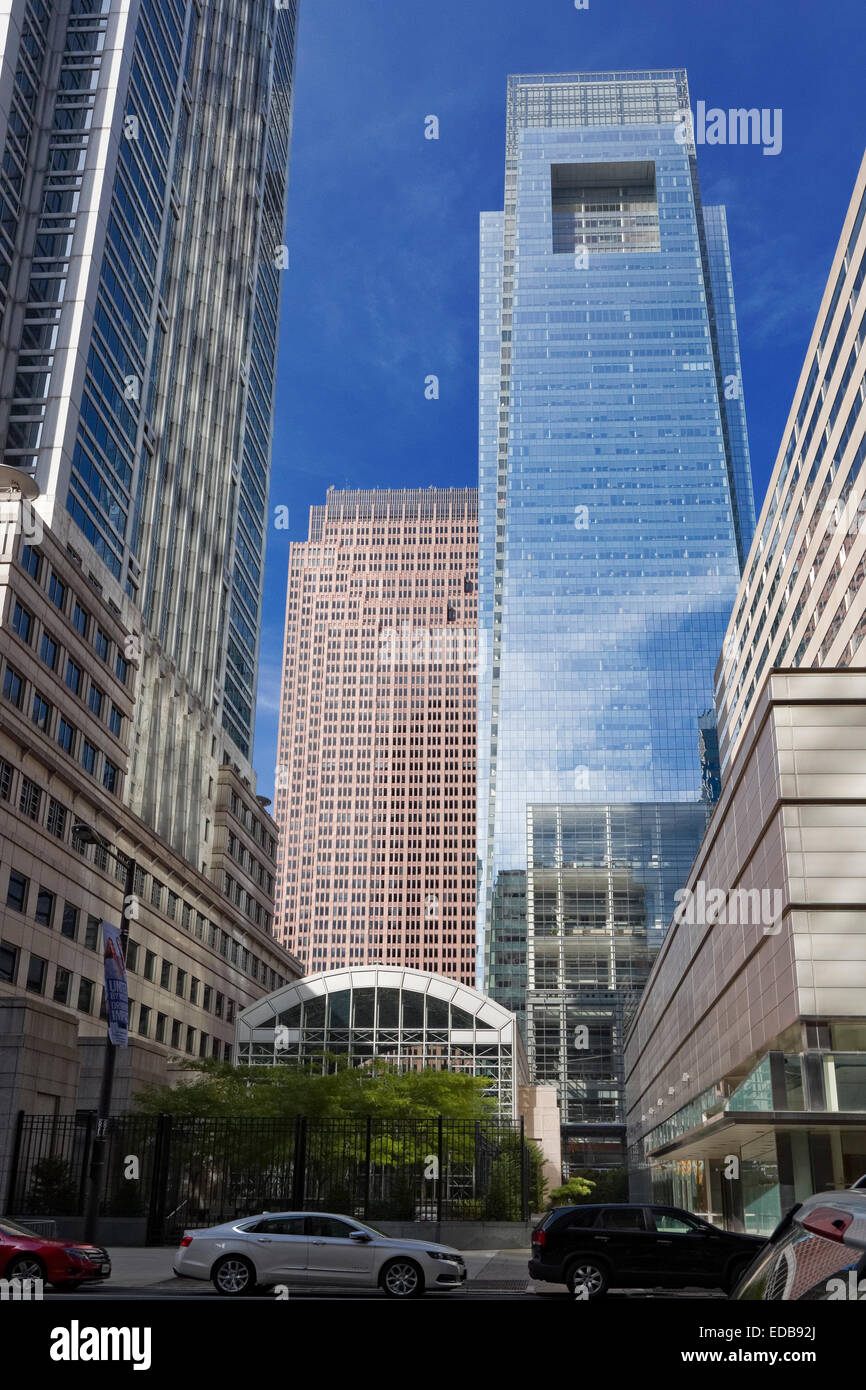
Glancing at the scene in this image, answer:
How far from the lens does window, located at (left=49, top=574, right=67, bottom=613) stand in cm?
5656

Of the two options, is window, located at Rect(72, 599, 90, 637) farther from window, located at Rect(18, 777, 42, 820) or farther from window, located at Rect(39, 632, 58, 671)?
window, located at Rect(18, 777, 42, 820)

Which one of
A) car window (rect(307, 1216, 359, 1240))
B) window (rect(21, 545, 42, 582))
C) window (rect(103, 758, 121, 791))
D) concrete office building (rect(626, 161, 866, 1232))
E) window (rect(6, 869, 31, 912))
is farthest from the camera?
window (rect(103, 758, 121, 791))

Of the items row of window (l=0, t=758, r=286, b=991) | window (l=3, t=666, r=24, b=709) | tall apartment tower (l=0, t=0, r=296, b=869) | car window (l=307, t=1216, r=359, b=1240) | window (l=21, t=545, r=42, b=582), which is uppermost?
tall apartment tower (l=0, t=0, r=296, b=869)

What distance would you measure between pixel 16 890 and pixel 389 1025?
20.9 meters

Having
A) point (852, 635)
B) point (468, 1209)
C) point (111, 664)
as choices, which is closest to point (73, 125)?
point (111, 664)

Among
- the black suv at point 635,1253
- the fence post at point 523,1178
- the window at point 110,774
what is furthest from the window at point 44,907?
the black suv at point 635,1253

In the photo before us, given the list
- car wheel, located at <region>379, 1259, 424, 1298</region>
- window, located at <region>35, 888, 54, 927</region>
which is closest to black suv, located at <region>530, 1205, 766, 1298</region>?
car wheel, located at <region>379, 1259, 424, 1298</region>

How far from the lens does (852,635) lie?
6003 cm

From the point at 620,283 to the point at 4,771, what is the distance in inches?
6363

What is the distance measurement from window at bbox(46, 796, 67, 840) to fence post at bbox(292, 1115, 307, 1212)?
30270 mm

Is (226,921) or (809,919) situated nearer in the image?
(809,919)

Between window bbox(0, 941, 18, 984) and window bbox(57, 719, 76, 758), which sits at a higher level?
window bbox(57, 719, 76, 758)

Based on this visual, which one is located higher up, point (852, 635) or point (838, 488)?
point (838, 488)
